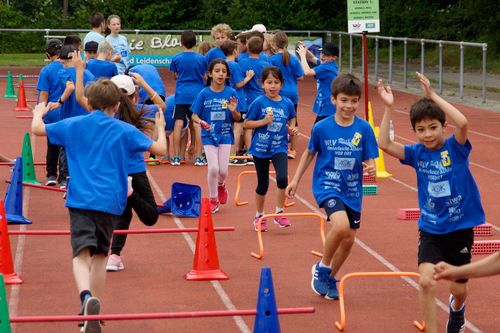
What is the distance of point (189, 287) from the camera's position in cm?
977

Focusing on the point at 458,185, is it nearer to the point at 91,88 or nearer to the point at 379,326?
the point at 379,326

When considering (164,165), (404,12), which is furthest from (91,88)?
(404,12)

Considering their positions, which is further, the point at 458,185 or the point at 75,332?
the point at 75,332

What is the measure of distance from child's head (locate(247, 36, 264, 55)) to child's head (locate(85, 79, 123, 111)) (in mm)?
8859

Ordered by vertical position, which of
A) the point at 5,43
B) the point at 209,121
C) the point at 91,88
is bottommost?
the point at 5,43

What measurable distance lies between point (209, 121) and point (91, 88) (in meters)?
5.48

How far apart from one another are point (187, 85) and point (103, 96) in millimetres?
9624

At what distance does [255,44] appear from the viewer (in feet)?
55.3

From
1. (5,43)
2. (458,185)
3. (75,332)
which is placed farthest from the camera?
(5,43)

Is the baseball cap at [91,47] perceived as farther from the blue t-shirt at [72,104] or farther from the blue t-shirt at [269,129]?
the blue t-shirt at [269,129]

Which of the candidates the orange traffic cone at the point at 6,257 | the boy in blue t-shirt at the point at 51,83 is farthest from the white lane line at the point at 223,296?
the boy in blue t-shirt at the point at 51,83

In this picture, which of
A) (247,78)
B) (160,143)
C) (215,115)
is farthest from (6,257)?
(247,78)

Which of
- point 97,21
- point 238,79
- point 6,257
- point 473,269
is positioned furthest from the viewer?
point 97,21

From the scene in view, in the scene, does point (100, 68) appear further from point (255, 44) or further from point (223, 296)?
point (223, 296)
